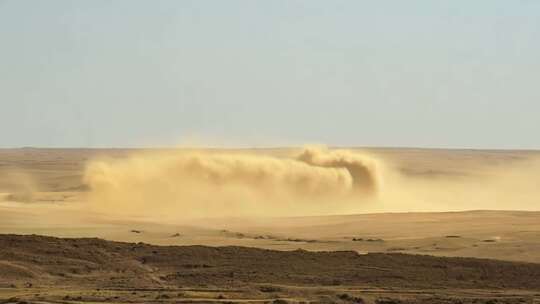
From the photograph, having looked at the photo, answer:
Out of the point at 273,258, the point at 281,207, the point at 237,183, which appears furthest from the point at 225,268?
the point at 237,183

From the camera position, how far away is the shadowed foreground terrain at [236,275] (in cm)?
2577

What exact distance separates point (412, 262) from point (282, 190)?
1486 inches

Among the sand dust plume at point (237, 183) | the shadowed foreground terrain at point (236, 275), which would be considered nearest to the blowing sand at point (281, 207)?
the sand dust plume at point (237, 183)

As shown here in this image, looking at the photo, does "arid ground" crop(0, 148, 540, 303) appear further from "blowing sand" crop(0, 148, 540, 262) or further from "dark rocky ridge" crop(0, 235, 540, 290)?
"blowing sand" crop(0, 148, 540, 262)

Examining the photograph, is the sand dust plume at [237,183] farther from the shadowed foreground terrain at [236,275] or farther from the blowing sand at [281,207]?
the shadowed foreground terrain at [236,275]

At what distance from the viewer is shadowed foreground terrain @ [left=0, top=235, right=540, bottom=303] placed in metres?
25.8

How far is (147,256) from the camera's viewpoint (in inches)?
1249

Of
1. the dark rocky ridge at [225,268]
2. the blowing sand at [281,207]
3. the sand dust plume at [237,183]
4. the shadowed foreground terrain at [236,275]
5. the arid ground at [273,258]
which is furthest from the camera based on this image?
the sand dust plume at [237,183]

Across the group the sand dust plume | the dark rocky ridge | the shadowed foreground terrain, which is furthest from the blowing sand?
the shadowed foreground terrain

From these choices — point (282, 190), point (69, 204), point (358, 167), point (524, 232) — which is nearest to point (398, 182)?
point (358, 167)

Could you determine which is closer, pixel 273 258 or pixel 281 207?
pixel 273 258

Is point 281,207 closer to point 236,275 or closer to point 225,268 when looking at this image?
point 225,268

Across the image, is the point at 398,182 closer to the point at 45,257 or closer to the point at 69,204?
the point at 69,204

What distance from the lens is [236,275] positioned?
2898cm
